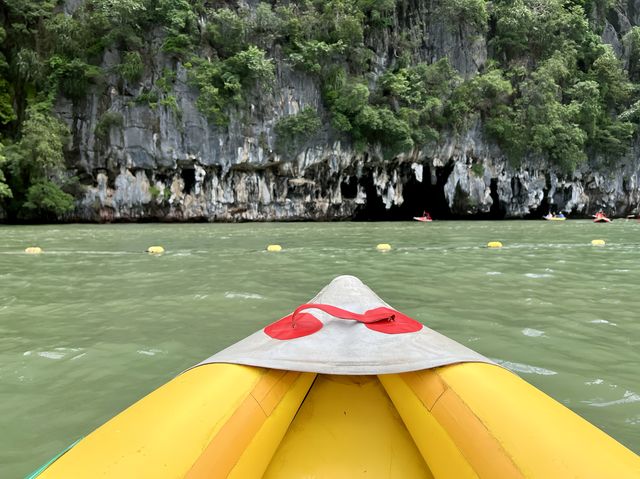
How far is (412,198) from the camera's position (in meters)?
26.7

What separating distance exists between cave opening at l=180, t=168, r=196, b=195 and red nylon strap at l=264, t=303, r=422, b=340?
69.9 feet

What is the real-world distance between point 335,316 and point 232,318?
5.73ft

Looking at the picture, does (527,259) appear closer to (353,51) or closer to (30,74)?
(353,51)

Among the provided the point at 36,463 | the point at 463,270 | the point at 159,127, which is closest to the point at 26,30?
the point at 159,127

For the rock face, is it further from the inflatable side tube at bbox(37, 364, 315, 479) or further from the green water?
the inflatable side tube at bbox(37, 364, 315, 479)

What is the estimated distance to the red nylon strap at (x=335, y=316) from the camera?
195cm

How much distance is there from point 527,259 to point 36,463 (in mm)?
7457

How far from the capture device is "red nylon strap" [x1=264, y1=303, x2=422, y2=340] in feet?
6.40

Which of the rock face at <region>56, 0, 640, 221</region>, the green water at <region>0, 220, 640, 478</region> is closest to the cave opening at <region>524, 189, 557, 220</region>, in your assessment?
the rock face at <region>56, 0, 640, 221</region>

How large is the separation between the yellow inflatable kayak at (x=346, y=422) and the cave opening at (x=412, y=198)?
2368 cm

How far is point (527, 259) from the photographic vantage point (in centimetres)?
734

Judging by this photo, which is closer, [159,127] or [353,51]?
[159,127]

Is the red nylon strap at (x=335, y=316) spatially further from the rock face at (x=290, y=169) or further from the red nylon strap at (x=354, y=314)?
the rock face at (x=290, y=169)

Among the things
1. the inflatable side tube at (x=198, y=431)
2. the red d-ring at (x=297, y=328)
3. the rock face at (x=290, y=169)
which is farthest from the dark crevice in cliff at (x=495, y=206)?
the inflatable side tube at (x=198, y=431)
